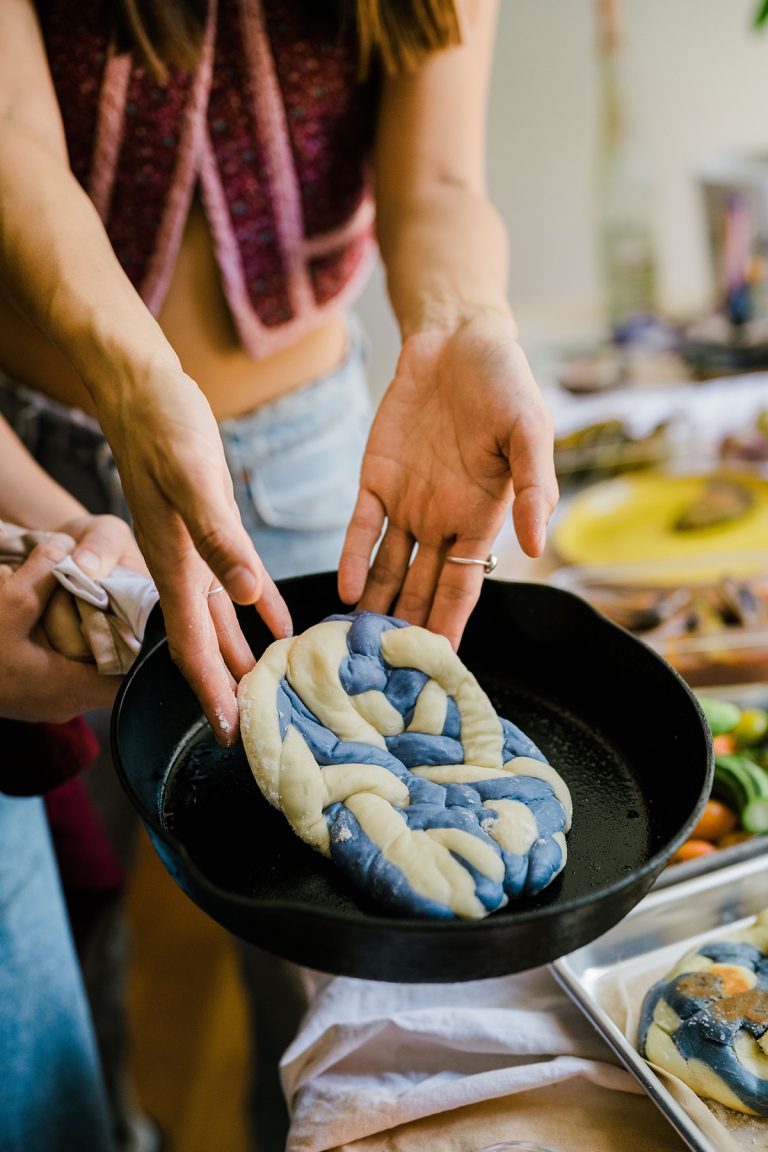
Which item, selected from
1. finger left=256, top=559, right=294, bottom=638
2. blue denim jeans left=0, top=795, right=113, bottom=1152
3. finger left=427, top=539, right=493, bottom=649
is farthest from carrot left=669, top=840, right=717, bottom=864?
blue denim jeans left=0, top=795, right=113, bottom=1152

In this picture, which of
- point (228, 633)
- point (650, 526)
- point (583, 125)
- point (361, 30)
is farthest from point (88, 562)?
point (583, 125)

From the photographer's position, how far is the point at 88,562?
763 mm

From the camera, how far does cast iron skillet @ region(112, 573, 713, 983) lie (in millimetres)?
503

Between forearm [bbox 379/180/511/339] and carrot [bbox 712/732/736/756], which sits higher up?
forearm [bbox 379/180/511/339]

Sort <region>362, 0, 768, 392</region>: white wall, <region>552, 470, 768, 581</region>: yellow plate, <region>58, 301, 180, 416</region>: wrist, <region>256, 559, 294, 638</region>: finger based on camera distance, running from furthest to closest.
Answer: <region>362, 0, 768, 392</region>: white wall
<region>552, 470, 768, 581</region>: yellow plate
<region>256, 559, 294, 638</region>: finger
<region>58, 301, 180, 416</region>: wrist

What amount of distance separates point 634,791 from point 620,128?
5.80 ft

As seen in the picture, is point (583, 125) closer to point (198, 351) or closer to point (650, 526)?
point (650, 526)

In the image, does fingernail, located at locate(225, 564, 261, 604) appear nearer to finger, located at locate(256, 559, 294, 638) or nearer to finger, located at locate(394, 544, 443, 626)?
finger, located at locate(256, 559, 294, 638)

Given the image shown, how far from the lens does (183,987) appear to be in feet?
6.00

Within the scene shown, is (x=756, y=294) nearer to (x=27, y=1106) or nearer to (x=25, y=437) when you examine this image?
(x=25, y=437)

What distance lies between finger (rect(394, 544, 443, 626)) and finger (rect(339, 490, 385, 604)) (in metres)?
0.04

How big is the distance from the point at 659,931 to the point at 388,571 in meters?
0.35

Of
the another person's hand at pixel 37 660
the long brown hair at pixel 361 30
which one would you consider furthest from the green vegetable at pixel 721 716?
the long brown hair at pixel 361 30

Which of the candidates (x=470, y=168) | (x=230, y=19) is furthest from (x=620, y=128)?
(x=230, y=19)
